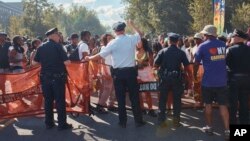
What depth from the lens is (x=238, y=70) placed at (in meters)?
7.24

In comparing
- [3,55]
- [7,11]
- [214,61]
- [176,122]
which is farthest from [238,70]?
[7,11]

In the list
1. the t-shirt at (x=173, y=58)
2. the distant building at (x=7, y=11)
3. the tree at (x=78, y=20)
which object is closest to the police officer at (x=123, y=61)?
the t-shirt at (x=173, y=58)

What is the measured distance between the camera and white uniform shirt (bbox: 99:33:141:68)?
7.94m

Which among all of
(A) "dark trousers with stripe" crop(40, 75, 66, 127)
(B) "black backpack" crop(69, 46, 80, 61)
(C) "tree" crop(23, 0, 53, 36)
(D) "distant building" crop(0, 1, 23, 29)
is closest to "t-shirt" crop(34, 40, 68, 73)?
(A) "dark trousers with stripe" crop(40, 75, 66, 127)

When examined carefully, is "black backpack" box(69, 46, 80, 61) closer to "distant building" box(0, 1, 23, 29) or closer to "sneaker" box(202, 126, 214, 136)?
"sneaker" box(202, 126, 214, 136)

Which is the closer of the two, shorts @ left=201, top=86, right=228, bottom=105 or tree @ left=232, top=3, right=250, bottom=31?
shorts @ left=201, top=86, right=228, bottom=105

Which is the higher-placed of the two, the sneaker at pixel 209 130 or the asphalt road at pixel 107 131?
the sneaker at pixel 209 130

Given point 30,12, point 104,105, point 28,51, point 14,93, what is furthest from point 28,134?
point 30,12

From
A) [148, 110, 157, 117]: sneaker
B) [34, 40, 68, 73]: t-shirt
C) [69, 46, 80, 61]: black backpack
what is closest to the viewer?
[34, 40, 68, 73]: t-shirt

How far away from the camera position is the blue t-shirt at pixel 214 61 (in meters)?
7.22

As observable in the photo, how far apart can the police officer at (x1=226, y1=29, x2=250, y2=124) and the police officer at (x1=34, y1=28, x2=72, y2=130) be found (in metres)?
3.09

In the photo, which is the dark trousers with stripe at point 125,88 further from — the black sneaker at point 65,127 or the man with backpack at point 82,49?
the man with backpack at point 82,49

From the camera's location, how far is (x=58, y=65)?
7.96m

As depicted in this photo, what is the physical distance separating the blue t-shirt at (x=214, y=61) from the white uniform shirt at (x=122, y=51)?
140 cm
